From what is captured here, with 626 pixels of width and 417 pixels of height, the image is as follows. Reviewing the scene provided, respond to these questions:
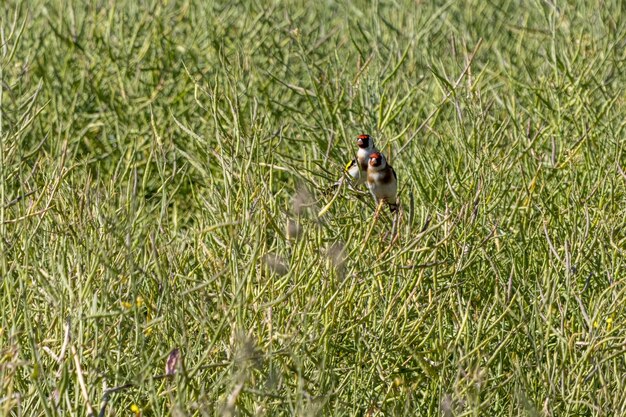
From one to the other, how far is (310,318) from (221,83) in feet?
9.28

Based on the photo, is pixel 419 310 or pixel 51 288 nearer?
pixel 51 288

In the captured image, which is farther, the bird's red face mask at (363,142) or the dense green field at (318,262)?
the bird's red face mask at (363,142)

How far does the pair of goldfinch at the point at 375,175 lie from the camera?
13.3 ft

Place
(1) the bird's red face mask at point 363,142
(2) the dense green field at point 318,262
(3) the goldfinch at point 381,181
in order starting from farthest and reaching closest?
(1) the bird's red face mask at point 363,142 → (3) the goldfinch at point 381,181 → (2) the dense green field at point 318,262

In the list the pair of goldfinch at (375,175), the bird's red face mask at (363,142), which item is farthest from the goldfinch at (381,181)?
the bird's red face mask at (363,142)

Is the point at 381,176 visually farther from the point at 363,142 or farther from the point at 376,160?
the point at 363,142

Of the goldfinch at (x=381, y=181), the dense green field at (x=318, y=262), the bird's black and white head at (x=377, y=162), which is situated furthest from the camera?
the bird's black and white head at (x=377, y=162)

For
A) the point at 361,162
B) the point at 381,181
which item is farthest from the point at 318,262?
the point at 361,162

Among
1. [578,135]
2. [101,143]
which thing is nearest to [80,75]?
[101,143]

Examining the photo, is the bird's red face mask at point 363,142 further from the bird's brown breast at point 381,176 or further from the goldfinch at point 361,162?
the bird's brown breast at point 381,176

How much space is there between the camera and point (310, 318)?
→ 3477mm

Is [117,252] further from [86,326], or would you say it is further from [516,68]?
[516,68]

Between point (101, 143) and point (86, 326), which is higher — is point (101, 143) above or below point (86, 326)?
below

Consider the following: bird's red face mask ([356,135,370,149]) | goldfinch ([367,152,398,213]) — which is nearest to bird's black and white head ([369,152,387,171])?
goldfinch ([367,152,398,213])
